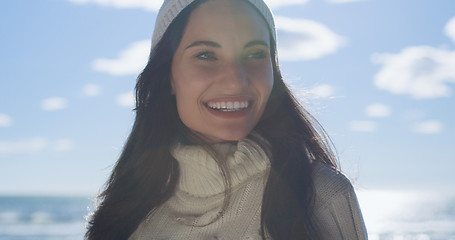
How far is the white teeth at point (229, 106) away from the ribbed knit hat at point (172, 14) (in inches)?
15.8

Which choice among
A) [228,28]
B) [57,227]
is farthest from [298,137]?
[57,227]

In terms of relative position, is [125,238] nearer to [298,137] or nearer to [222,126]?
[222,126]

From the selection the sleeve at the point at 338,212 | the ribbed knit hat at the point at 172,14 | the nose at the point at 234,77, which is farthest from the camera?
the ribbed knit hat at the point at 172,14

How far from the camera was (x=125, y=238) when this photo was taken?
2609 millimetres

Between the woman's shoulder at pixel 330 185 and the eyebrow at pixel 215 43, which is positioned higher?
the eyebrow at pixel 215 43

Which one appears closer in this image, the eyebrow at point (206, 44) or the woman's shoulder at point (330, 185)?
the woman's shoulder at point (330, 185)

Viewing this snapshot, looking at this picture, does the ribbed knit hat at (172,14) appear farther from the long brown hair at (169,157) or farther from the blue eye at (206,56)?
the blue eye at (206,56)

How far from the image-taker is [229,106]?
7.55 ft

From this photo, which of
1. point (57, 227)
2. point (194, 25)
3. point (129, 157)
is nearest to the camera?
point (194, 25)

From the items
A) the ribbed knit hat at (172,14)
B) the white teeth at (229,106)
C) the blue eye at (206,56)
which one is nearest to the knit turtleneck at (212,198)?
the white teeth at (229,106)

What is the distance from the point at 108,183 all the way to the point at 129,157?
0.53 feet

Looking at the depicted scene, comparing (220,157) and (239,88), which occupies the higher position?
(239,88)

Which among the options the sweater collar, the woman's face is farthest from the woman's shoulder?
the woman's face

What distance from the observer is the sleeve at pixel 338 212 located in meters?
2.04
